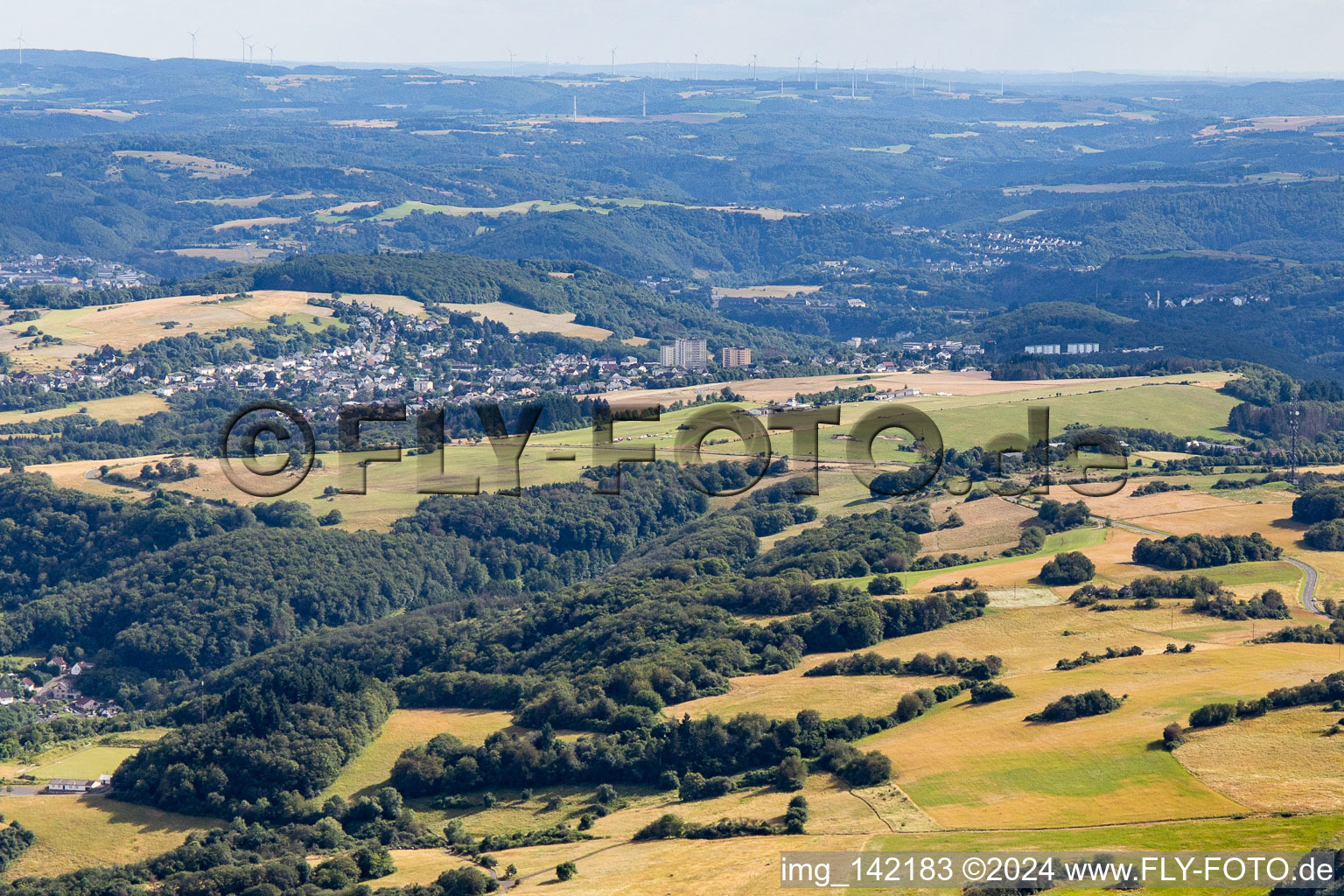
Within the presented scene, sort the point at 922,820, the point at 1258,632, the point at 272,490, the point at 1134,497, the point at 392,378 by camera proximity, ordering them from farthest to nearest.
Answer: the point at 392,378 < the point at 272,490 < the point at 1134,497 < the point at 1258,632 < the point at 922,820

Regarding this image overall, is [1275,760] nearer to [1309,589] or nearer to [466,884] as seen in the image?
[466,884]

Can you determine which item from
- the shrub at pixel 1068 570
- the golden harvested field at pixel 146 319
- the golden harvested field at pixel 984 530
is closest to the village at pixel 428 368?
the golden harvested field at pixel 146 319

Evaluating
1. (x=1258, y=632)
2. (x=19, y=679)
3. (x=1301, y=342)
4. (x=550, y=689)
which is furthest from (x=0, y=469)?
(x=1301, y=342)

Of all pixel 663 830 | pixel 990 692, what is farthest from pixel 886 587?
pixel 663 830

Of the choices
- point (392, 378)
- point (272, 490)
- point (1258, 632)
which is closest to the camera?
point (1258, 632)

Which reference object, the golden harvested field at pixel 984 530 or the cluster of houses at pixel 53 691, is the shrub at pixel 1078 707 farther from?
the cluster of houses at pixel 53 691

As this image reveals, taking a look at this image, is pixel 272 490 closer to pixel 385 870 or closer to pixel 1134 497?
pixel 1134 497
